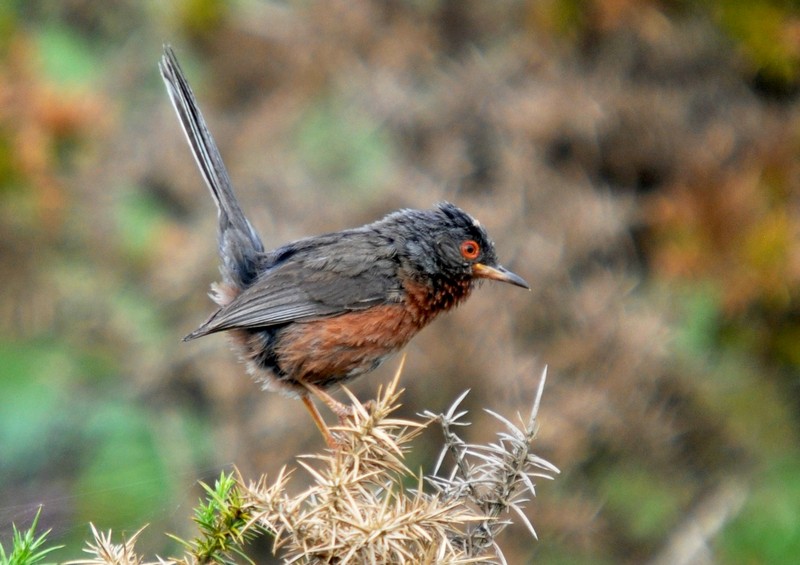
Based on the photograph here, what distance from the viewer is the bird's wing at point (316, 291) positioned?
4055 millimetres

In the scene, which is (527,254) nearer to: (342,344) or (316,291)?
(316,291)

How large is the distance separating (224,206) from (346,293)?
0.82 meters

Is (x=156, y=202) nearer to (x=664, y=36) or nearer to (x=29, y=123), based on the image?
(x=29, y=123)

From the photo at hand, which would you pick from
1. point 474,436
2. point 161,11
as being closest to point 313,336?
point 474,436

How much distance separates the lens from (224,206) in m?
4.49

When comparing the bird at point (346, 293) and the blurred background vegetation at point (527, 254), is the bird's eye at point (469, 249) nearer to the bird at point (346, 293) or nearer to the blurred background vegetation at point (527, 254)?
the bird at point (346, 293)

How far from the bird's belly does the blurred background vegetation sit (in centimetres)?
188

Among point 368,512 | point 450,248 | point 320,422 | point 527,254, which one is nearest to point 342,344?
point 320,422

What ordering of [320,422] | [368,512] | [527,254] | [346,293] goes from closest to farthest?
[368,512] → [320,422] → [346,293] → [527,254]

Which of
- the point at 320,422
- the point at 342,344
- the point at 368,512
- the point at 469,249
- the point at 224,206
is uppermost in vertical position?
the point at 224,206

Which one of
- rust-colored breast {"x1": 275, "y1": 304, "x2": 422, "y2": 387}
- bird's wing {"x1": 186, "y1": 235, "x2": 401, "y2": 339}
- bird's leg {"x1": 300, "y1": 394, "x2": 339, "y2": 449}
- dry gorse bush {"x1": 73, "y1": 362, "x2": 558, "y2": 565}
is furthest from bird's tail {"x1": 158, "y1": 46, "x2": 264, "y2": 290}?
dry gorse bush {"x1": 73, "y1": 362, "x2": 558, "y2": 565}

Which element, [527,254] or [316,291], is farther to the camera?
[527,254]

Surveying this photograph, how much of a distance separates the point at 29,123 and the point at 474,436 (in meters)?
3.53

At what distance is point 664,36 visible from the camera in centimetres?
691
